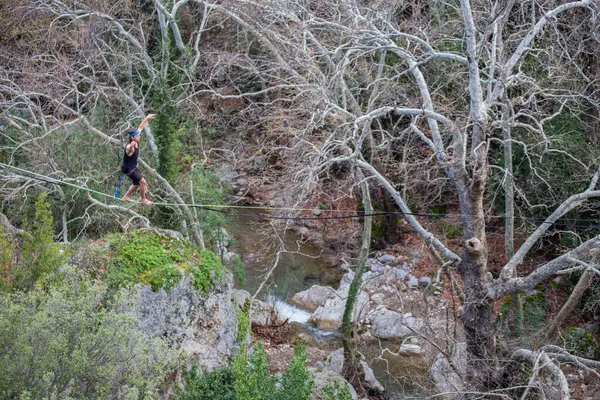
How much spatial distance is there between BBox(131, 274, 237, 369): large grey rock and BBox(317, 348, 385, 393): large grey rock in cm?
312

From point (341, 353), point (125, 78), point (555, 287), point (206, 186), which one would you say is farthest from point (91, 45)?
point (555, 287)

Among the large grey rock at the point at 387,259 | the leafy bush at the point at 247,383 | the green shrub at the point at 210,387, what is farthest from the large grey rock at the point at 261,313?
the green shrub at the point at 210,387

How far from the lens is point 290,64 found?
18266mm

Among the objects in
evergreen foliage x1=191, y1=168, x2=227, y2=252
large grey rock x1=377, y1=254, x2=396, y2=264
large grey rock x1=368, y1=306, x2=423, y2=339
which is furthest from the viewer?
large grey rock x1=377, y1=254, x2=396, y2=264

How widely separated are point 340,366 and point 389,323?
8.70 feet

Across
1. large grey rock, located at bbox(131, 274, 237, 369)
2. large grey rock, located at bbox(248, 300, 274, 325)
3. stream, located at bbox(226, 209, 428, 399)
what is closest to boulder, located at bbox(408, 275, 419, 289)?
stream, located at bbox(226, 209, 428, 399)

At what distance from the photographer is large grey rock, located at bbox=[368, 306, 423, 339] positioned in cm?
1883

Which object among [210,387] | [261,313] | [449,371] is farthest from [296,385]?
[261,313]

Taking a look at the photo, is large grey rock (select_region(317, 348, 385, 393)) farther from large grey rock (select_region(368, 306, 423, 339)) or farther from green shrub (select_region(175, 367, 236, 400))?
green shrub (select_region(175, 367, 236, 400))

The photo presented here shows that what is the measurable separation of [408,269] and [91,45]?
38.5 feet

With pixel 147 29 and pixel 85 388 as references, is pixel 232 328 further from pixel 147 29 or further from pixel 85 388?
pixel 147 29

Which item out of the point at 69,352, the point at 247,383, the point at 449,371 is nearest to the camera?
the point at 69,352

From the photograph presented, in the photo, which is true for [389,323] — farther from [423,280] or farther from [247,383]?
[247,383]

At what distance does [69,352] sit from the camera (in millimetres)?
9672
